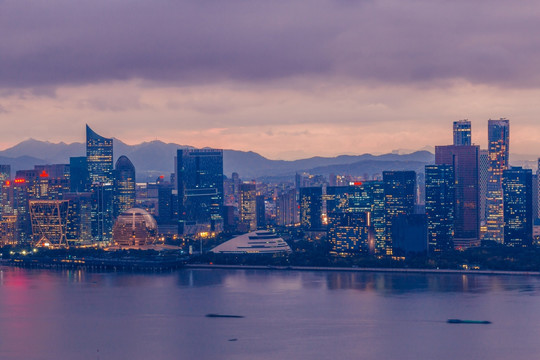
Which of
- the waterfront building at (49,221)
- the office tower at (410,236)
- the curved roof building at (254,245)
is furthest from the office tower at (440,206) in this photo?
the waterfront building at (49,221)

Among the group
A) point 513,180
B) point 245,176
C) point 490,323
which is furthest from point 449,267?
point 245,176

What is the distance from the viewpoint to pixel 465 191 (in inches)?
3068

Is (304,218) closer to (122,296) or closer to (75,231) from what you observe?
(75,231)

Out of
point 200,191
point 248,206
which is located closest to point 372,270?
point 248,206

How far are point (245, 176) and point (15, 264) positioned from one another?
4934 inches

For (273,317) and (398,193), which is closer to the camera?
(273,317)

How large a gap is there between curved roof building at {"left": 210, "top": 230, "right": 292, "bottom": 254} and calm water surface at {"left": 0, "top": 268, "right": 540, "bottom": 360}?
11042 millimetres

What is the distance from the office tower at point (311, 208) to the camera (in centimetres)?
8732

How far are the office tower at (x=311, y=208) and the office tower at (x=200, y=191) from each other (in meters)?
7.10

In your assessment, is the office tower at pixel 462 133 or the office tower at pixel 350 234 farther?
the office tower at pixel 462 133

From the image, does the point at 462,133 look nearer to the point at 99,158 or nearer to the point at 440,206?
the point at 440,206

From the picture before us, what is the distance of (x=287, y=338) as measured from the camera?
121ft

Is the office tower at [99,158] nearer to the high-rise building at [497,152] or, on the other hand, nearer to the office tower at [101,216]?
the office tower at [101,216]

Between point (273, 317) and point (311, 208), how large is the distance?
155ft
